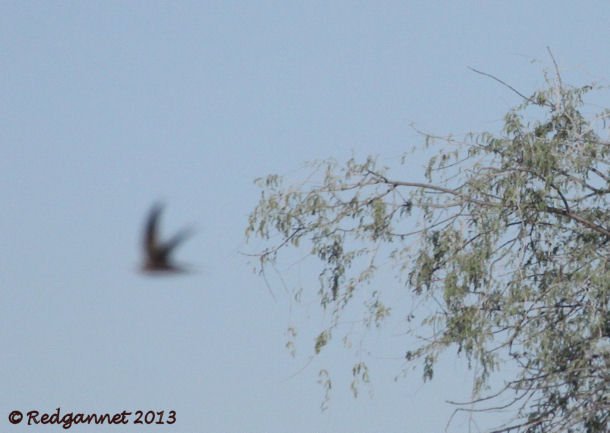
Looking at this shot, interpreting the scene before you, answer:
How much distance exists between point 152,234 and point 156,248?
0.30ft

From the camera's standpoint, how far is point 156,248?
12.3ft

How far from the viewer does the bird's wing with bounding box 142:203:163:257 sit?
3.72m

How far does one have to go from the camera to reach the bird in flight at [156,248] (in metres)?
3.52

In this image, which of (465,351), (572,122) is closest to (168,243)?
(465,351)

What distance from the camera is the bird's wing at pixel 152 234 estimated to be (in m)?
3.72

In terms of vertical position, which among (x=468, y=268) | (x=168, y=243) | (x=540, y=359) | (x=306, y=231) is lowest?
(x=168, y=243)

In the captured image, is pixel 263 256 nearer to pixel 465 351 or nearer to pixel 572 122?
pixel 465 351

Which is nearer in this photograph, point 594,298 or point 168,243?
point 168,243

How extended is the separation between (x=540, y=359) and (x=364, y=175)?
1595mm

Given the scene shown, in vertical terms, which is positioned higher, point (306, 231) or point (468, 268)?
point (306, 231)

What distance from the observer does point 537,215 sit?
7.38 m

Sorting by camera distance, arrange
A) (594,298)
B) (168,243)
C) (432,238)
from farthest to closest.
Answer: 1. (432,238)
2. (594,298)
3. (168,243)

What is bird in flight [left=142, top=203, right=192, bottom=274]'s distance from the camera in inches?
138

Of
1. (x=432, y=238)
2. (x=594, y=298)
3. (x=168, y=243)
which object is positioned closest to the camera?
(x=168, y=243)
